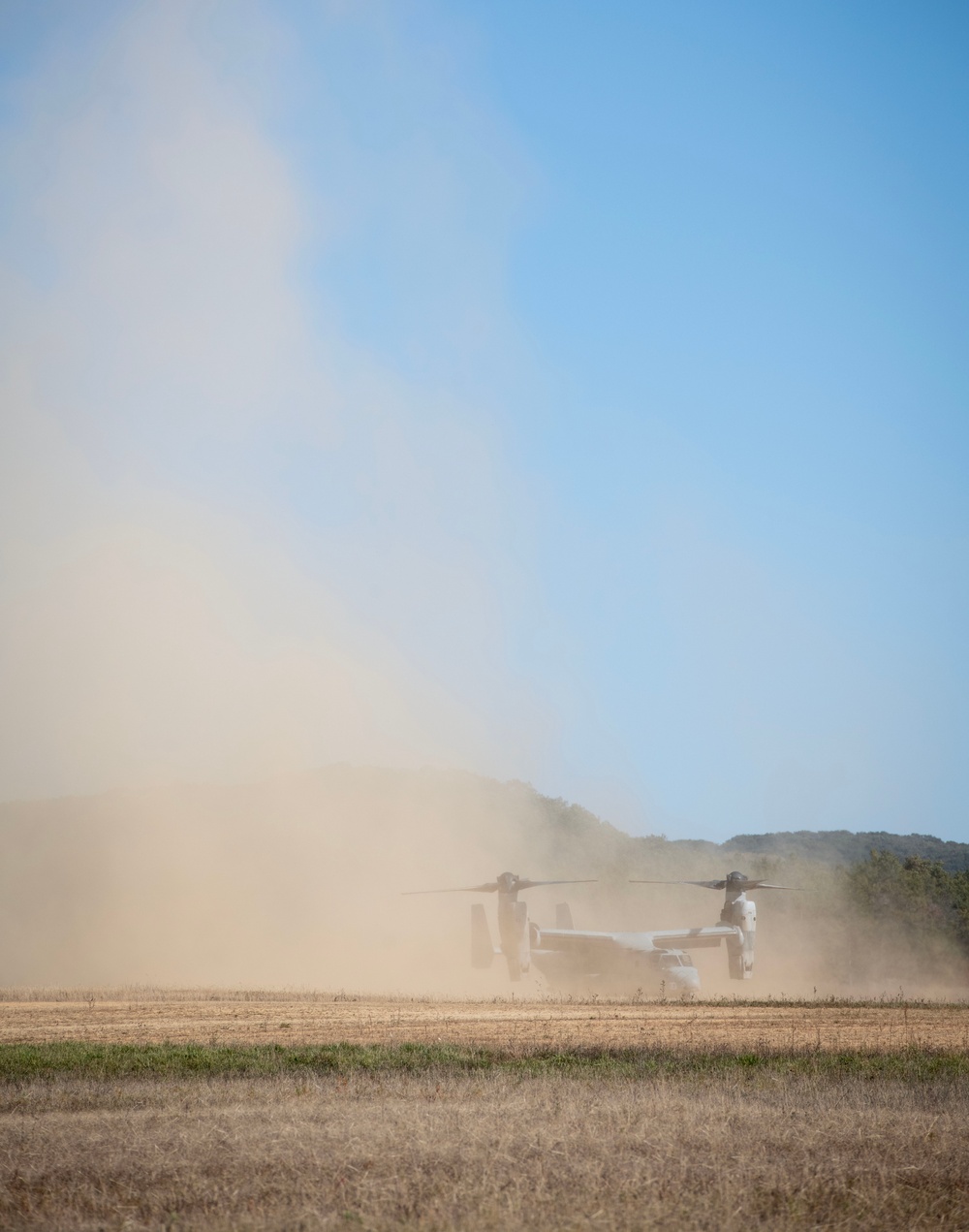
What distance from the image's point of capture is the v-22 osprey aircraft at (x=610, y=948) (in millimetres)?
43625

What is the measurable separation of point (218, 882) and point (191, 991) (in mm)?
39312

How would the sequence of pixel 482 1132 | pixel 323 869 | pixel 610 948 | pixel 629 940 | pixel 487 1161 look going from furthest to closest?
pixel 323 869
pixel 610 948
pixel 629 940
pixel 482 1132
pixel 487 1161

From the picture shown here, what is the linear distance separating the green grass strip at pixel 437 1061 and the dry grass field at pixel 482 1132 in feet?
0.27

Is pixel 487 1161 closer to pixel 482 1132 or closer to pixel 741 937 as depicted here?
pixel 482 1132

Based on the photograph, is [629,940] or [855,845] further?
[855,845]

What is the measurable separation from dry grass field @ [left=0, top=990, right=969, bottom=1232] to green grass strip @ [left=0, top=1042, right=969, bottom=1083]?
0.08m

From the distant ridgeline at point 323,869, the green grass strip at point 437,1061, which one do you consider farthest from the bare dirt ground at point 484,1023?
the distant ridgeline at point 323,869

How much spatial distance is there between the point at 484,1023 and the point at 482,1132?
18148 millimetres

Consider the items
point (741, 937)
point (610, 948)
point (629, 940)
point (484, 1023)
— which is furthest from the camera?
point (741, 937)

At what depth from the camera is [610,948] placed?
44.6 metres

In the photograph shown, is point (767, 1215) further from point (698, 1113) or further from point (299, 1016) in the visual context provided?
point (299, 1016)

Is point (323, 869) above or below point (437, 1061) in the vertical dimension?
below

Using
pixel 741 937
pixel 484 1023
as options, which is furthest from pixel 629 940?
pixel 484 1023

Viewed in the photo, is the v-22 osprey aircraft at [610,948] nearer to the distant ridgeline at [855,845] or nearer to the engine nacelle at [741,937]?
the engine nacelle at [741,937]
